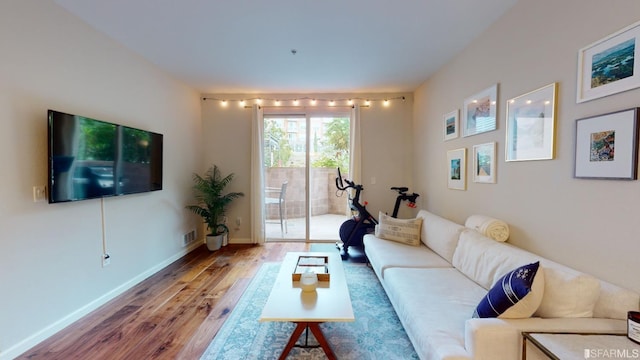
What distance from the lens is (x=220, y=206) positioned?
14.3 ft

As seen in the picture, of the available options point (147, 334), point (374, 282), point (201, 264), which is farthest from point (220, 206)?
point (374, 282)

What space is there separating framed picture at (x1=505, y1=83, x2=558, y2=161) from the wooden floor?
2.89 meters

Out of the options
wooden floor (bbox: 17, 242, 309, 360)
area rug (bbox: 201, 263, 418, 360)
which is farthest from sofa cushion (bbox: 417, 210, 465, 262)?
wooden floor (bbox: 17, 242, 309, 360)

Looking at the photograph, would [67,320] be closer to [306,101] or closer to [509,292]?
[509,292]

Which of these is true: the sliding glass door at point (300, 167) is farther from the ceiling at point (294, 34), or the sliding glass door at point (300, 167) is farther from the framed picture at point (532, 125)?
the framed picture at point (532, 125)

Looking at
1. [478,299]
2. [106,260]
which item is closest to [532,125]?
[478,299]

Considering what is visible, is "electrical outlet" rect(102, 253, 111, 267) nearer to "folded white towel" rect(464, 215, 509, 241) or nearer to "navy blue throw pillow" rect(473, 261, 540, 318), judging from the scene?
"navy blue throw pillow" rect(473, 261, 540, 318)

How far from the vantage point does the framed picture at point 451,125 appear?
3129 mm

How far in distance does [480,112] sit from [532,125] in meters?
0.72

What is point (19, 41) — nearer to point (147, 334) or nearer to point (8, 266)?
point (8, 266)

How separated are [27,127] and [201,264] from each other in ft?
7.92

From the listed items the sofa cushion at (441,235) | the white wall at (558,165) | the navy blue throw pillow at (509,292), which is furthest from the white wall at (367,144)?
the navy blue throw pillow at (509,292)

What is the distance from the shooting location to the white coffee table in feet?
5.45

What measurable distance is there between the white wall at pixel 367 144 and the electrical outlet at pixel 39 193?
2698 millimetres
